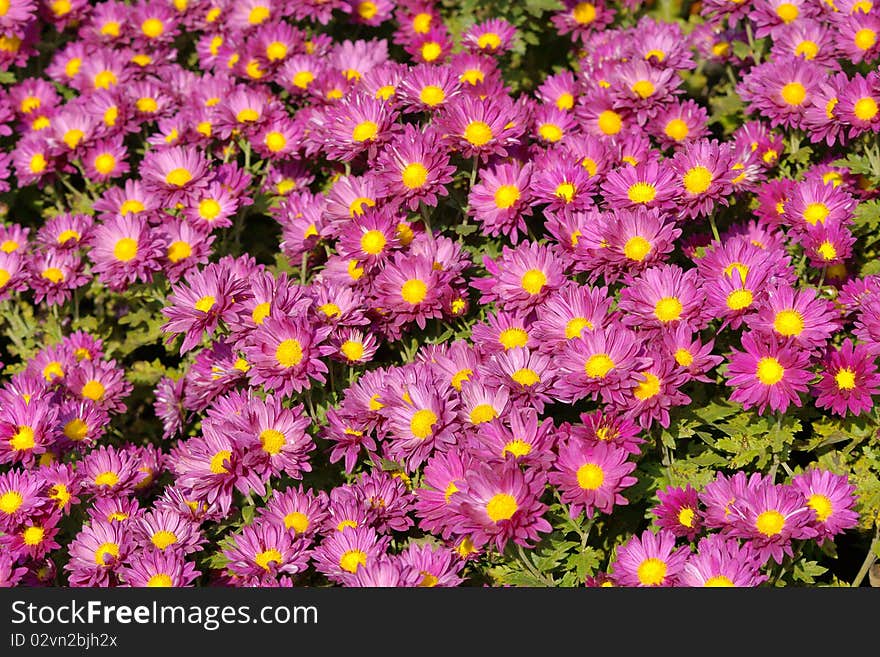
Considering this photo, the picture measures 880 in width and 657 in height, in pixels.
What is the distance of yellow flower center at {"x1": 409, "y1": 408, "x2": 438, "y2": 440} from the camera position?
2.98 metres

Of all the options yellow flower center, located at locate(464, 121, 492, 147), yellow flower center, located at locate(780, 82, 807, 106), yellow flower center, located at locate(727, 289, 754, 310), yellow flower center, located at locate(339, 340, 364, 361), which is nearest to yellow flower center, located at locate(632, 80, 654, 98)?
yellow flower center, located at locate(780, 82, 807, 106)

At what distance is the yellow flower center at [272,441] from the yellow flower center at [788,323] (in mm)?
1488

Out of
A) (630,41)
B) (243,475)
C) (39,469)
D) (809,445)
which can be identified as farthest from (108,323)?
(809,445)

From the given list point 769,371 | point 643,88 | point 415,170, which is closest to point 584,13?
point 643,88

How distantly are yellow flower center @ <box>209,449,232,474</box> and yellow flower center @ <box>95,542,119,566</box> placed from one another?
1.17ft

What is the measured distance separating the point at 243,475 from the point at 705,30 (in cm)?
287

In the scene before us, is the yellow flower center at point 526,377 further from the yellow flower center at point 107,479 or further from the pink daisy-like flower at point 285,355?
the yellow flower center at point 107,479

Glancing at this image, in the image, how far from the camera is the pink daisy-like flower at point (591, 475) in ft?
9.02

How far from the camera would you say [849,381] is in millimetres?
2982

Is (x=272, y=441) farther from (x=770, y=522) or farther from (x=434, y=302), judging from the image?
(x=770, y=522)

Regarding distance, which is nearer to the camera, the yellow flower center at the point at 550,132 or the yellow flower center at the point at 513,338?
the yellow flower center at the point at 513,338

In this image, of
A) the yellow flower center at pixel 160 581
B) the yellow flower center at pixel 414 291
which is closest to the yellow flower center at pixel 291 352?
the yellow flower center at pixel 414 291

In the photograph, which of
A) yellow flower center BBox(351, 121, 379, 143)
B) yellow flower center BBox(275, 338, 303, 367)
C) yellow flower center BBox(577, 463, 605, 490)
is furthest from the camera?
yellow flower center BBox(351, 121, 379, 143)

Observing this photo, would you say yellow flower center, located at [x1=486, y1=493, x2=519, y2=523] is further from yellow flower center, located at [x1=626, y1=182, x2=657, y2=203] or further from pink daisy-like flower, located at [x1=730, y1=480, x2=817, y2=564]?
yellow flower center, located at [x1=626, y1=182, x2=657, y2=203]
